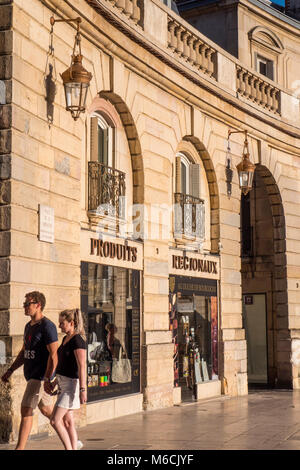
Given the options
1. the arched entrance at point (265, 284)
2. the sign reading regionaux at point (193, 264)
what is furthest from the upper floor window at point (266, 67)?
the sign reading regionaux at point (193, 264)

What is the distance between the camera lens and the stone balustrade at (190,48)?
691 inches

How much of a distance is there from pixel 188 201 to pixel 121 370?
15.7ft

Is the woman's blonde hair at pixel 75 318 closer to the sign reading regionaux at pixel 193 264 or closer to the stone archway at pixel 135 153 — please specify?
the stone archway at pixel 135 153

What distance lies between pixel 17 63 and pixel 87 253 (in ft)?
11.8

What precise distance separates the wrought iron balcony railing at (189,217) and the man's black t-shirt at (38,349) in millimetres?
8631

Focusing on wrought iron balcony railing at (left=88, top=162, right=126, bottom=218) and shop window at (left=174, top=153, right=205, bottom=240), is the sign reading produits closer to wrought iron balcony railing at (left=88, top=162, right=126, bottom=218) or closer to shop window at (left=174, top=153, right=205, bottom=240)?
wrought iron balcony railing at (left=88, top=162, right=126, bottom=218)

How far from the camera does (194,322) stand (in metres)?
17.9

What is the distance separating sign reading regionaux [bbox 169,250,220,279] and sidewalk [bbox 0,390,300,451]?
2.85 meters

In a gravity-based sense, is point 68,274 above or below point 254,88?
below

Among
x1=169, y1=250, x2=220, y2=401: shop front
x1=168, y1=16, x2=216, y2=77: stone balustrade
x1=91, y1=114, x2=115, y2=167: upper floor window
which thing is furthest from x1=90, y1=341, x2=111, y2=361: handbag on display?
x1=168, y1=16, x2=216, y2=77: stone balustrade

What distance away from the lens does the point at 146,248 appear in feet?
52.0

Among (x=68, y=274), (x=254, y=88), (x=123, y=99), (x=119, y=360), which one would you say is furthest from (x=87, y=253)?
(x=254, y=88)
